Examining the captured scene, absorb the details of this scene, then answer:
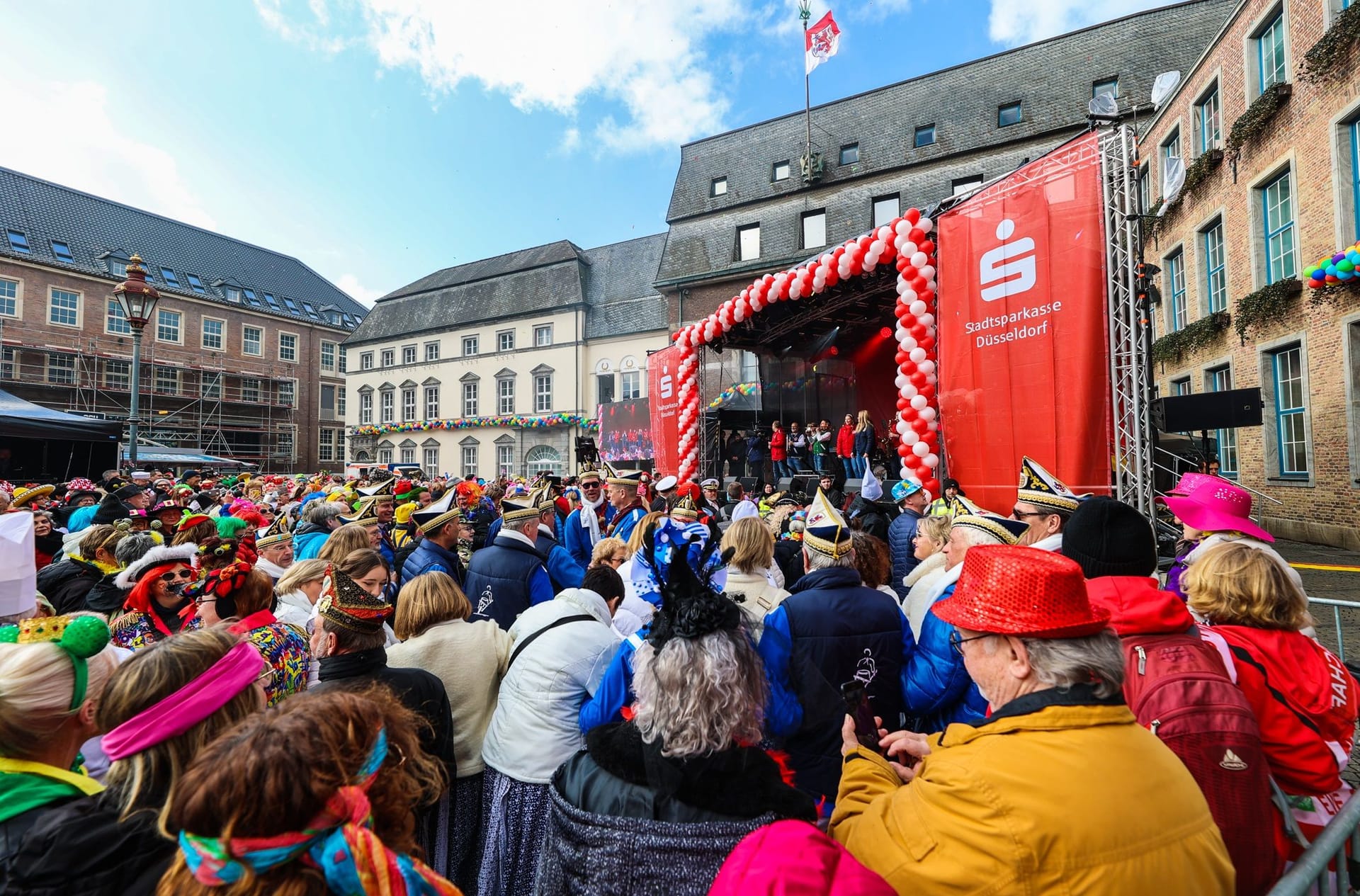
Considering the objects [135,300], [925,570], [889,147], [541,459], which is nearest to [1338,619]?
[925,570]

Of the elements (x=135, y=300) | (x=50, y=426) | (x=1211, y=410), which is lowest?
(x=1211, y=410)

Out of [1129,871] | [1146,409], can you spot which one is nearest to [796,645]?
[1129,871]

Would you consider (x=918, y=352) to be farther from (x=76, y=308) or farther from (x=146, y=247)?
(x=146, y=247)

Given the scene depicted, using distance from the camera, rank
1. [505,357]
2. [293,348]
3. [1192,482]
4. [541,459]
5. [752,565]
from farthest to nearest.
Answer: [293,348], [505,357], [541,459], [1192,482], [752,565]

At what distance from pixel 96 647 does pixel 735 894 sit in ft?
5.47

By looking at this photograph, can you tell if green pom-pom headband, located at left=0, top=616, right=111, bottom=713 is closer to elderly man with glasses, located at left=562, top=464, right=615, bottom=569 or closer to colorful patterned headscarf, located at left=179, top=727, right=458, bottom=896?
colorful patterned headscarf, located at left=179, top=727, right=458, bottom=896

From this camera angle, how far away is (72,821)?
1.24 m

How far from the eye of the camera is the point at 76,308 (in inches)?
1267

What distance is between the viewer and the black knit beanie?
7.39ft

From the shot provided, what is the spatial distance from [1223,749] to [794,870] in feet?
4.47

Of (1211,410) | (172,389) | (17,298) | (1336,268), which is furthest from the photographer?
(172,389)

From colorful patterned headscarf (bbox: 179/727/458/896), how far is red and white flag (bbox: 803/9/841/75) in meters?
23.5

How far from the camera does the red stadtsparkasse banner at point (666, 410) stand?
16.1 m

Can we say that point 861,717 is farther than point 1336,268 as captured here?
No
